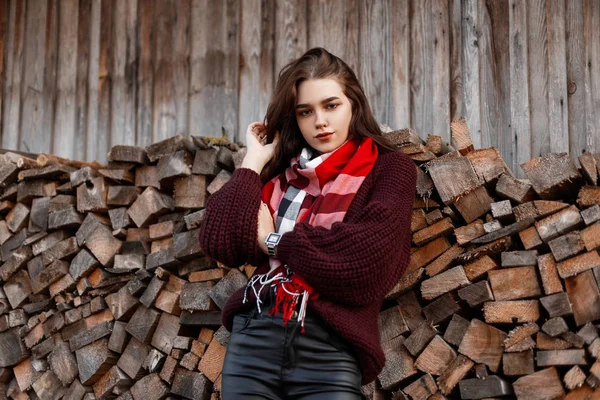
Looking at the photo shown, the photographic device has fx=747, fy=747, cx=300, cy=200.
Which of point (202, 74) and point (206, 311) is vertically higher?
point (202, 74)

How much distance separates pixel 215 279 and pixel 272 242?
47.0 inches

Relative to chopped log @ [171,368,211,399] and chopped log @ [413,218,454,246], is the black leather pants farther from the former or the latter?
chopped log @ [171,368,211,399]

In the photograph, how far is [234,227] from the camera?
2.40 meters

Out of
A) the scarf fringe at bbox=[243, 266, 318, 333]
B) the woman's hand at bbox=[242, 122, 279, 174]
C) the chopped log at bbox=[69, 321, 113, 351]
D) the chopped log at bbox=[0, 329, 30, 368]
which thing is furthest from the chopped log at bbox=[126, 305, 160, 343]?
the scarf fringe at bbox=[243, 266, 318, 333]

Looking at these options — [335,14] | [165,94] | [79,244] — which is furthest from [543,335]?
[165,94]

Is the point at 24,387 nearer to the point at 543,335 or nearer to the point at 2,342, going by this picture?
the point at 2,342

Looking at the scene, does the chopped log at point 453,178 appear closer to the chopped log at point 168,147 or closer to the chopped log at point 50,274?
the chopped log at point 168,147

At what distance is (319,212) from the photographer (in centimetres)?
244

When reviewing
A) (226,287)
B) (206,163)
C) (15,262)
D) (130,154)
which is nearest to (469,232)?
(226,287)

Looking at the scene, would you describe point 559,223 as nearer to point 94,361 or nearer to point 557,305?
point 557,305

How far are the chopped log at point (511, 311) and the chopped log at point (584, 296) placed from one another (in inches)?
5.2

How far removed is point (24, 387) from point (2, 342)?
0.97 ft

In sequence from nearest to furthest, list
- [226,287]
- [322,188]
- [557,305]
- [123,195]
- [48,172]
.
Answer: [322,188], [557,305], [226,287], [123,195], [48,172]

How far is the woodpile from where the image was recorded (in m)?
2.78
